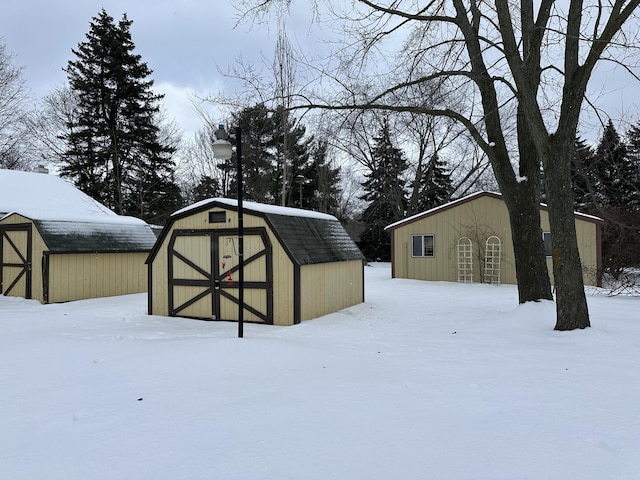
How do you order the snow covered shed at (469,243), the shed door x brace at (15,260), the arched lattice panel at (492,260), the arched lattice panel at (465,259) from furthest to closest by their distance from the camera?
1. the arched lattice panel at (465,259)
2. the arched lattice panel at (492,260)
3. the snow covered shed at (469,243)
4. the shed door x brace at (15,260)

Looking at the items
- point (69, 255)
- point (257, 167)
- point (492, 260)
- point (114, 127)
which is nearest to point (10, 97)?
point (114, 127)

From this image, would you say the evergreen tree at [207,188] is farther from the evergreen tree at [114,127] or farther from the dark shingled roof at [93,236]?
the dark shingled roof at [93,236]

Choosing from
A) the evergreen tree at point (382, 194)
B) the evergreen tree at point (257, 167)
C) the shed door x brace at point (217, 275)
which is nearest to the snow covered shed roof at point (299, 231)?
the shed door x brace at point (217, 275)

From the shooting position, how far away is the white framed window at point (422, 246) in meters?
18.0

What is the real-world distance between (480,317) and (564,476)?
623cm

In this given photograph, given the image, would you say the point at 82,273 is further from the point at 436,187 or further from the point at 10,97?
the point at 436,187

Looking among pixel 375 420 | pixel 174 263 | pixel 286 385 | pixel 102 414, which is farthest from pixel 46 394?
pixel 174 263

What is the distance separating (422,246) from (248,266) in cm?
1130

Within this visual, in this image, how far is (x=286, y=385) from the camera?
14.0ft

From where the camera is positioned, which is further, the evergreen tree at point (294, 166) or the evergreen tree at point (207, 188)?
the evergreen tree at point (207, 188)

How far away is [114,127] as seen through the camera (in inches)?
1031

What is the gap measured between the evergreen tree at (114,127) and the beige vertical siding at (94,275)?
12974 millimetres

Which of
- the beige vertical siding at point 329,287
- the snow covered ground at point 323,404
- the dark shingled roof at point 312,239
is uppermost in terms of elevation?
the dark shingled roof at point 312,239

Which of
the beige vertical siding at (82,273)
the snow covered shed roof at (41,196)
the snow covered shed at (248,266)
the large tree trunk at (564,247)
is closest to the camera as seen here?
the large tree trunk at (564,247)
